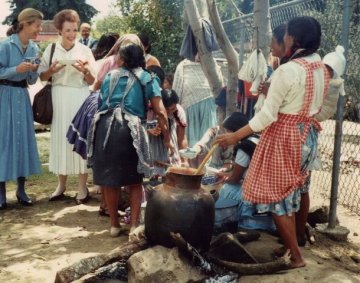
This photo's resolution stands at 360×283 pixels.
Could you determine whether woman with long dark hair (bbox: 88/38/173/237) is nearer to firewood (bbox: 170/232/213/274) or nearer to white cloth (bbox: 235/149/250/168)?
white cloth (bbox: 235/149/250/168)

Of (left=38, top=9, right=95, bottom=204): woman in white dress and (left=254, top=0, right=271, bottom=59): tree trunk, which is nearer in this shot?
(left=254, top=0, right=271, bottom=59): tree trunk

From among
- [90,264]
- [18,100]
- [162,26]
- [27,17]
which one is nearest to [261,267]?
[90,264]

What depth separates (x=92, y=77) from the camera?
5.41m

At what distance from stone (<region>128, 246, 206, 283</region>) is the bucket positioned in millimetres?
929

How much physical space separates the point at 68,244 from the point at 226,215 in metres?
1.49

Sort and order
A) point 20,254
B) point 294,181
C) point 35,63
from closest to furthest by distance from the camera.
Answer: point 294,181, point 20,254, point 35,63

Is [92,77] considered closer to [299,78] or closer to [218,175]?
[218,175]

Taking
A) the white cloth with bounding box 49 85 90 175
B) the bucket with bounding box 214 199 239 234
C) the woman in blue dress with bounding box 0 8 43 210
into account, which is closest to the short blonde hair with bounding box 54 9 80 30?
the woman in blue dress with bounding box 0 8 43 210

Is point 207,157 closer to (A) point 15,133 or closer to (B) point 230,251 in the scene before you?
(B) point 230,251

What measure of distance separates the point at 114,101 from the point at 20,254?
1.57 meters

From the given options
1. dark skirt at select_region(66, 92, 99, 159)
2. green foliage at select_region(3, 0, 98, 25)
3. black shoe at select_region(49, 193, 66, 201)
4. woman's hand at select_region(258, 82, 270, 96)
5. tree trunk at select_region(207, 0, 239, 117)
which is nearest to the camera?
woman's hand at select_region(258, 82, 270, 96)

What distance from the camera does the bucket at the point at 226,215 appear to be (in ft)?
13.8

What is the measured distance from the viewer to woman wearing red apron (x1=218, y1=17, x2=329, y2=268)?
10.8 ft

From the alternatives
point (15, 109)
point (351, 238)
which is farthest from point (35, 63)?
point (351, 238)
